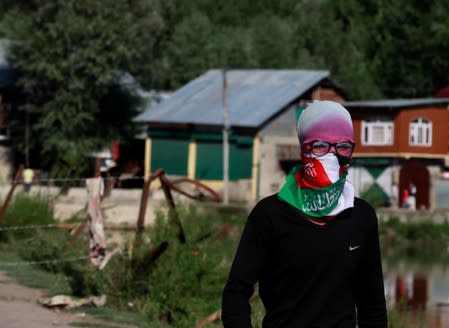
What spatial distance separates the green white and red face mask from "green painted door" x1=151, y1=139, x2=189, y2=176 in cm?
4328

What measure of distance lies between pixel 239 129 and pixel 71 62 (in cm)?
736

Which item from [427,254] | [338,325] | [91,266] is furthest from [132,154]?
[338,325]

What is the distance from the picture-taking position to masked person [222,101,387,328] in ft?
13.0

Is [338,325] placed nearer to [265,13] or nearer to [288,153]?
[288,153]

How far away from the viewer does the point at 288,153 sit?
46875mm

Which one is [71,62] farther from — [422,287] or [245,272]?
[245,272]

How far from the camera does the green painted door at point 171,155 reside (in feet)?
156

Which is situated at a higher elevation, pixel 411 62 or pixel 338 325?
pixel 411 62

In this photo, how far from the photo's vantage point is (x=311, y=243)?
156 inches

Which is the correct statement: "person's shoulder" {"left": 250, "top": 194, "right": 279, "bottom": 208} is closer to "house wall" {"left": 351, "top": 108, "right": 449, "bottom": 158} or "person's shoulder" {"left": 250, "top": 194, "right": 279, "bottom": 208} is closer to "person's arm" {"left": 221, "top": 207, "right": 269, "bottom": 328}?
"person's arm" {"left": 221, "top": 207, "right": 269, "bottom": 328}

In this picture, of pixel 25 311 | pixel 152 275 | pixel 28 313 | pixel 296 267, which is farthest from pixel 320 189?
pixel 152 275

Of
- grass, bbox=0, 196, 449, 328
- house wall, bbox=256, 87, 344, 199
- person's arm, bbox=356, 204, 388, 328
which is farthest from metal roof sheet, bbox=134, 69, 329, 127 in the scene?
person's arm, bbox=356, 204, 388, 328

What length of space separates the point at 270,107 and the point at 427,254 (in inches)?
479

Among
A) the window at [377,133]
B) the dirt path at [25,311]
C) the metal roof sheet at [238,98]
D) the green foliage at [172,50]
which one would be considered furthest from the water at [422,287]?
the window at [377,133]
